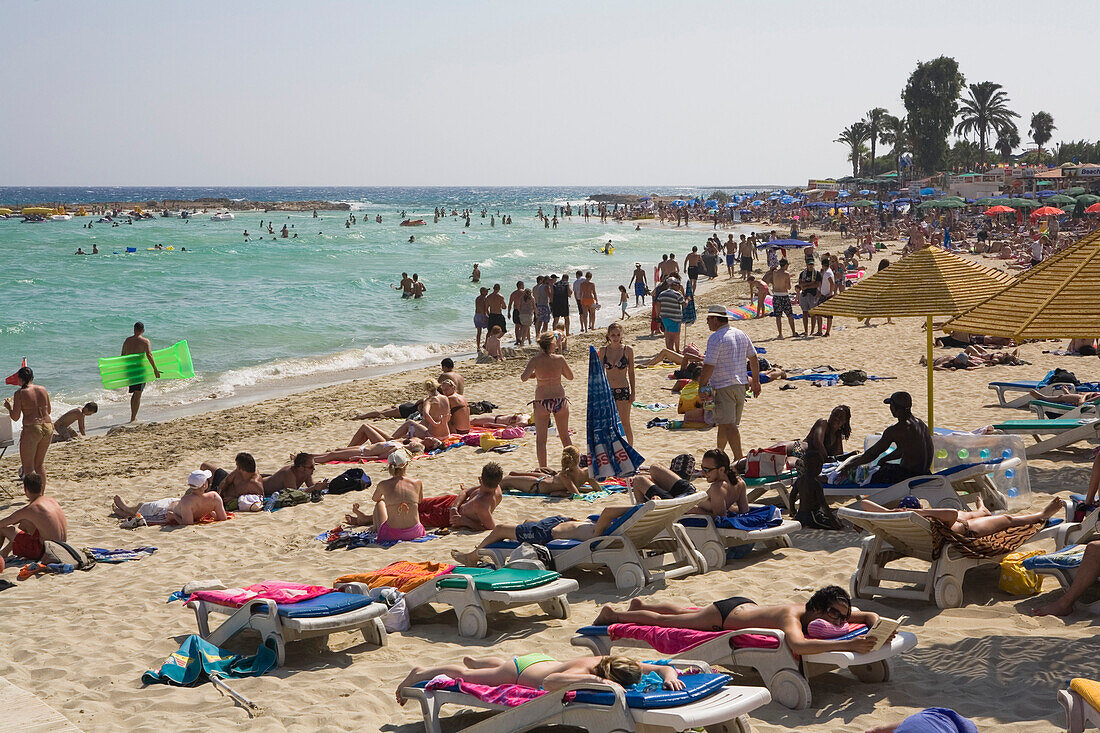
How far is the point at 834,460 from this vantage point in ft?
25.5

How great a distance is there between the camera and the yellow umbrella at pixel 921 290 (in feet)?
25.2

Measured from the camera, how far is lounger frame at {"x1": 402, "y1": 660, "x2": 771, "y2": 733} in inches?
143

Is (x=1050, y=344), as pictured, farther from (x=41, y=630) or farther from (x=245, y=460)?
(x=41, y=630)

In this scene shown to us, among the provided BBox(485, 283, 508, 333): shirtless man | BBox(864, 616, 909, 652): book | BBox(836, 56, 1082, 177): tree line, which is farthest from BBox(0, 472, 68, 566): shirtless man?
BBox(836, 56, 1082, 177): tree line

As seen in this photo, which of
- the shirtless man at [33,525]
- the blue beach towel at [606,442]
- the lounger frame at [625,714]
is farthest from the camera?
the blue beach towel at [606,442]

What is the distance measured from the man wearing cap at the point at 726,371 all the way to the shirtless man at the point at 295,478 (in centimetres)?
369

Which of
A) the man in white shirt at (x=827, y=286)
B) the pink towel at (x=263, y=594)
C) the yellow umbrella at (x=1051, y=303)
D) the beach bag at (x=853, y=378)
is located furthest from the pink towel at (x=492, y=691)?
the man in white shirt at (x=827, y=286)

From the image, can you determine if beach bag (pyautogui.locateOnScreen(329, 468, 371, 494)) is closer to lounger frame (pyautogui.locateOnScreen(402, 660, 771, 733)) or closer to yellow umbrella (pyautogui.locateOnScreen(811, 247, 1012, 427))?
yellow umbrella (pyautogui.locateOnScreen(811, 247, 1012, 427))

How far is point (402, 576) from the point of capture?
6129 millimetres

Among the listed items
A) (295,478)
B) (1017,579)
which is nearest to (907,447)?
(1017,579)

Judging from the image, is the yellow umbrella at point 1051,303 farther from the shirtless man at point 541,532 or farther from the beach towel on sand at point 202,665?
the beach towel on sand at point 202,665

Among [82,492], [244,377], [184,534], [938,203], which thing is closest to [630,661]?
[184,534]

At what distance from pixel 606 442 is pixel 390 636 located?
8.59 feet

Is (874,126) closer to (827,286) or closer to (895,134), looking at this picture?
(895,134)
